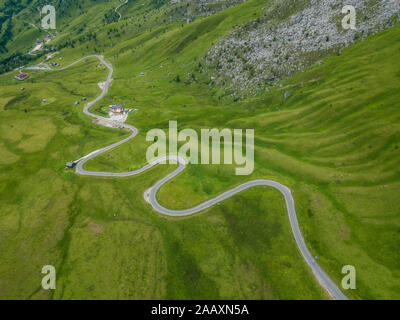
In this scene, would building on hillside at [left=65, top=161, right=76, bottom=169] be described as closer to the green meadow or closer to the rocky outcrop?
the green meadow

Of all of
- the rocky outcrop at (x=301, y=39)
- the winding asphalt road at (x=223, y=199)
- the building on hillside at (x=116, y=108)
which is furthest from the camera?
the building on hillside at (x=116, y=108)

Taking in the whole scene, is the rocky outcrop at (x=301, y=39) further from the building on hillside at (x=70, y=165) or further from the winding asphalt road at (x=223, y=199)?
the building on hillside at (x=70, y=165)

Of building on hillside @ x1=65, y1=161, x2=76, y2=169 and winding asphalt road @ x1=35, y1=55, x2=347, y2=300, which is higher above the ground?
building on hillside @ x1=65, y1=161, x2=76, y2=169

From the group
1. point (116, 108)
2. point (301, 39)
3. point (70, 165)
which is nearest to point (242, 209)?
point (70, 165)

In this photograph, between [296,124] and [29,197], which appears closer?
[29,197]

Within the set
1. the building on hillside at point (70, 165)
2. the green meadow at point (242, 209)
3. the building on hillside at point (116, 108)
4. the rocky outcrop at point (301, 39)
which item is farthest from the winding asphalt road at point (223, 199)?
the rocky outcrop at point (301, 39)

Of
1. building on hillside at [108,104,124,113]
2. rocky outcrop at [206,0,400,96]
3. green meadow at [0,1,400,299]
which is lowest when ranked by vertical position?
green meadow at [0,1,400,299]

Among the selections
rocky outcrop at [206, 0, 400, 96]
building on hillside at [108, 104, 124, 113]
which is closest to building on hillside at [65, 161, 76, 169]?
building on hillside at [108, 104, 124, 113]
